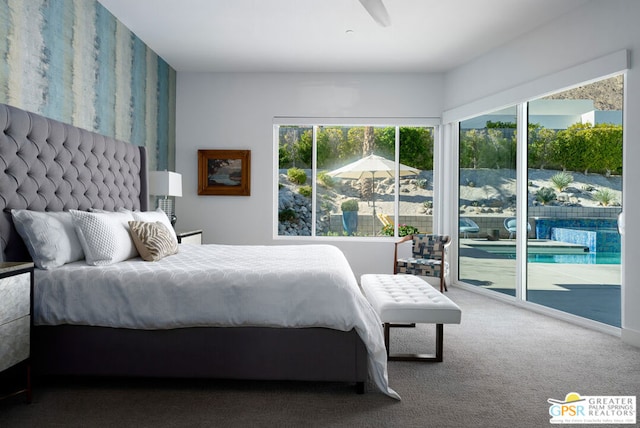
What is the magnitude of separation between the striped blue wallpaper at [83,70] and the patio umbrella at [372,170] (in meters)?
2.34

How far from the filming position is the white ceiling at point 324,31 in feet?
12.1

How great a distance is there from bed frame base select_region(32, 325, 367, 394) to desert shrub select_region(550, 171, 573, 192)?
2.90m

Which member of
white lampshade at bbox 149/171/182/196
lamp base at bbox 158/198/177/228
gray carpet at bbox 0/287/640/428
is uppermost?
white lampshade at bbox 149/171/182/196

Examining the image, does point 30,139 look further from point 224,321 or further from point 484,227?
point 484,227

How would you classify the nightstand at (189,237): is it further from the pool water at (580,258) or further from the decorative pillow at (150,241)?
the pool water at (580,258)

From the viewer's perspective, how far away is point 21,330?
206 cm

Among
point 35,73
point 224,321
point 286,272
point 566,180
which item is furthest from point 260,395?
point 566,180

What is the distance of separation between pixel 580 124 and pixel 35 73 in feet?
14.6

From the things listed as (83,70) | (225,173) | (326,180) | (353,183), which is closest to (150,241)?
(83,70)

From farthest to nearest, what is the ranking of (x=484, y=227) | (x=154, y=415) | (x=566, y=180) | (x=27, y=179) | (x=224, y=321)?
(x=484, y=227), (x=566, y=180), (x=27, y=179), (x=224, y=321), (x=154, y=415)

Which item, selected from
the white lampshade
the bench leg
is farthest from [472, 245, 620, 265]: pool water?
the white lampshade

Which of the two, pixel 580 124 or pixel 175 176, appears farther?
pixel 175 176

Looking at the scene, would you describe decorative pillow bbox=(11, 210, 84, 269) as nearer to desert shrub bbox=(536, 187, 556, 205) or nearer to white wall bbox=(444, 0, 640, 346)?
white wall bbox=(444, 0, 640, 346)

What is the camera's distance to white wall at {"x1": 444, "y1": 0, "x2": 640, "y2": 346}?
3197 millimetres
